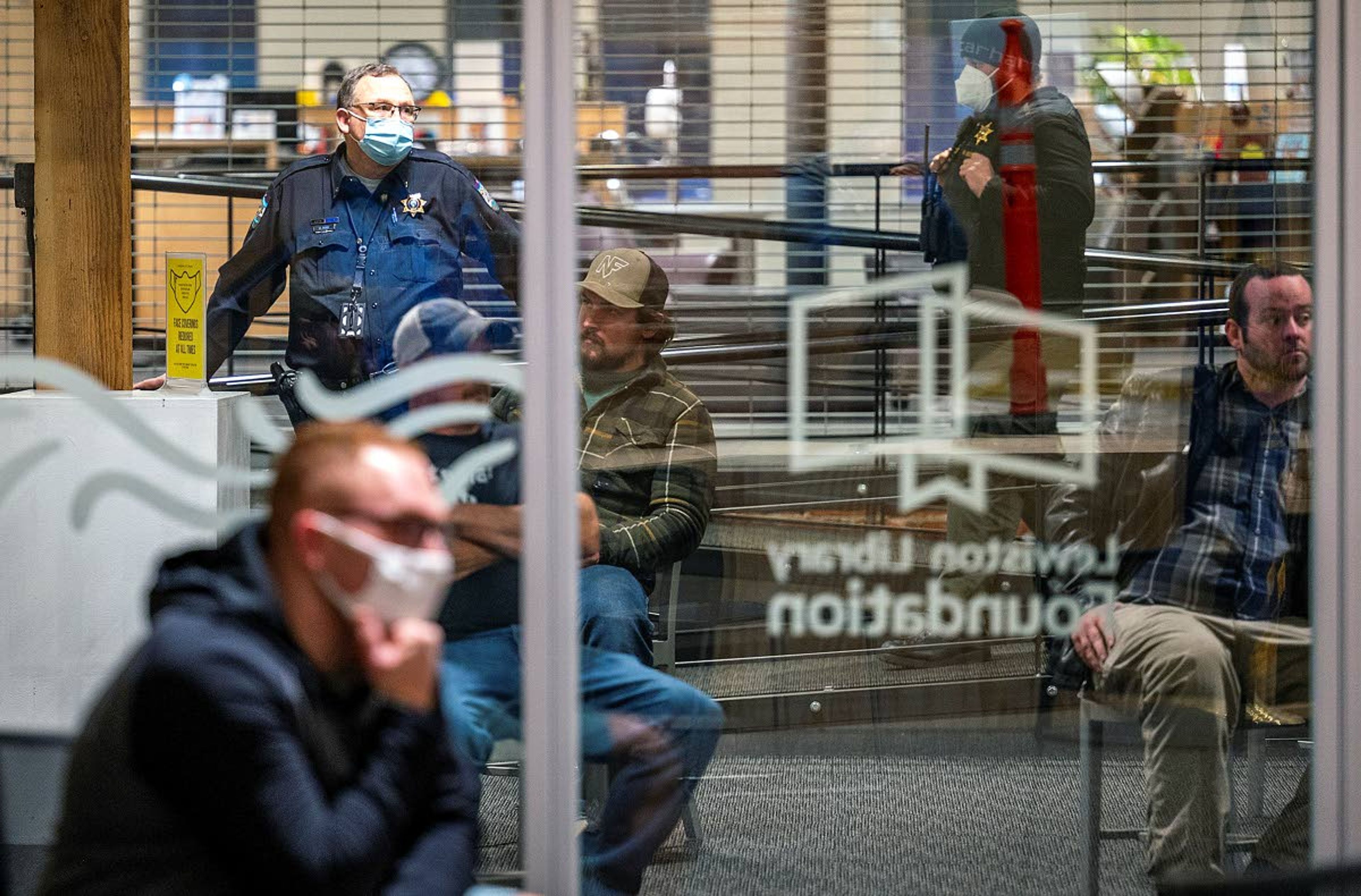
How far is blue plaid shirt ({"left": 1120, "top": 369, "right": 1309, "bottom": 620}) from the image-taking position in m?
2.97

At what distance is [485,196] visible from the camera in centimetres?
304

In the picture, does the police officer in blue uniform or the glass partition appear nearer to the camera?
the glass partition

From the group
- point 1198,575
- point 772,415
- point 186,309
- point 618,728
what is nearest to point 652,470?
point 772,415

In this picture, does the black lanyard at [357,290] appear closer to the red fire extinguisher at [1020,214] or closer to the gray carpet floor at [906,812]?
the gray carpet floor at [906,812]

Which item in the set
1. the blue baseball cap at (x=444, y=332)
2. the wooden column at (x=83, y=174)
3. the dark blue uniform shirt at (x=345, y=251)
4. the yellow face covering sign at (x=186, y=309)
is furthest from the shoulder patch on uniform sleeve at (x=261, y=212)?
the blue baseball cap at (x=444, y=332)

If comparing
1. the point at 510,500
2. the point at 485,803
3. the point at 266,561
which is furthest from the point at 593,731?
the point at 266,561

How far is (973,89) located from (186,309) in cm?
168

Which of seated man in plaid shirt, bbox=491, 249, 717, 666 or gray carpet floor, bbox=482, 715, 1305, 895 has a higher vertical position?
seated man in plaid shirt, bbox=491, 249, 717, 666

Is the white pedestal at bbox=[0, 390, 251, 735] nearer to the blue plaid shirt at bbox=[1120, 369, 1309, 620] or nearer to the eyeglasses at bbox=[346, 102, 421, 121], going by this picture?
the eyeglasses at bbox=[346, 102, 421, 121]

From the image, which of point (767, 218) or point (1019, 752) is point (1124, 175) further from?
point (1019, 752)

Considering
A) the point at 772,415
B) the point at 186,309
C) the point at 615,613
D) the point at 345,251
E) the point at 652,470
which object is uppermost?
the point at 345,251

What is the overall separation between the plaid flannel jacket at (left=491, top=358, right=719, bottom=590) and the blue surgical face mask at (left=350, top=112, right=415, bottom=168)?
2.23 feet

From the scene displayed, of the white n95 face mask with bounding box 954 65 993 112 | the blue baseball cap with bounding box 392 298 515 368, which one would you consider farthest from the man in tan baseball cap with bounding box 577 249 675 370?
the white n95 face mask with bounding box 954 65 993 112

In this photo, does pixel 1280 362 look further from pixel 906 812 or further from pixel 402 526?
pixel 402 526
